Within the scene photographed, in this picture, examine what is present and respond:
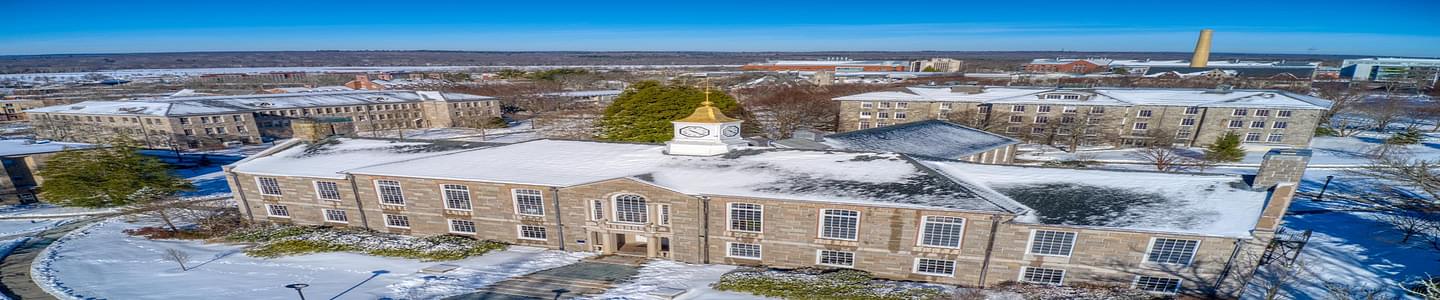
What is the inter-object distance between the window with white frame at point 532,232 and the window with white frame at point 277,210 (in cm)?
1471

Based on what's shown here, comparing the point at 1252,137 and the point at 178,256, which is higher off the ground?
the point at 178,256

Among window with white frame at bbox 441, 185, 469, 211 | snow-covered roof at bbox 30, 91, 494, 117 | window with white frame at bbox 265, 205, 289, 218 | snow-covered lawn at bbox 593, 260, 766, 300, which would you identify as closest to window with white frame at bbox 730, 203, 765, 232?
snow-covered lawn at bbox 593, 260, 766, 300

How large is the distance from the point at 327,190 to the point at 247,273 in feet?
17.7

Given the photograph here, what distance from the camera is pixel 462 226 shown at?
2717 centimetres

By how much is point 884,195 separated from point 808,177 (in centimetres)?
358

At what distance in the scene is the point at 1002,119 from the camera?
65125 mm

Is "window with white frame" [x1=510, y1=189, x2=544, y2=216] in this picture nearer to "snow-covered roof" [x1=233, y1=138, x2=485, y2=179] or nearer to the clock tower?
the clock tower

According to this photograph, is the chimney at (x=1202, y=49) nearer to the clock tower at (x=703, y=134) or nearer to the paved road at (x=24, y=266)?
the clock tower at (x=703, y=134)

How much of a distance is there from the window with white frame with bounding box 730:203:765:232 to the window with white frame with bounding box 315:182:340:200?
21.1 metres

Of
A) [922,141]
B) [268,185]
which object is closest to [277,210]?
[268,185]

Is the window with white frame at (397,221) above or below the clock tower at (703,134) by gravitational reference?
below

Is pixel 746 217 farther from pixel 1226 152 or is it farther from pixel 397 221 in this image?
pixel 1226 152

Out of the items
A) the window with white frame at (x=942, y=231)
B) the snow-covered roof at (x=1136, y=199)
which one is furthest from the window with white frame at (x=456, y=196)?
the snow-covered roof at (x=1136, y=199)

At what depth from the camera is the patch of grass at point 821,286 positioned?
21.2 metres
